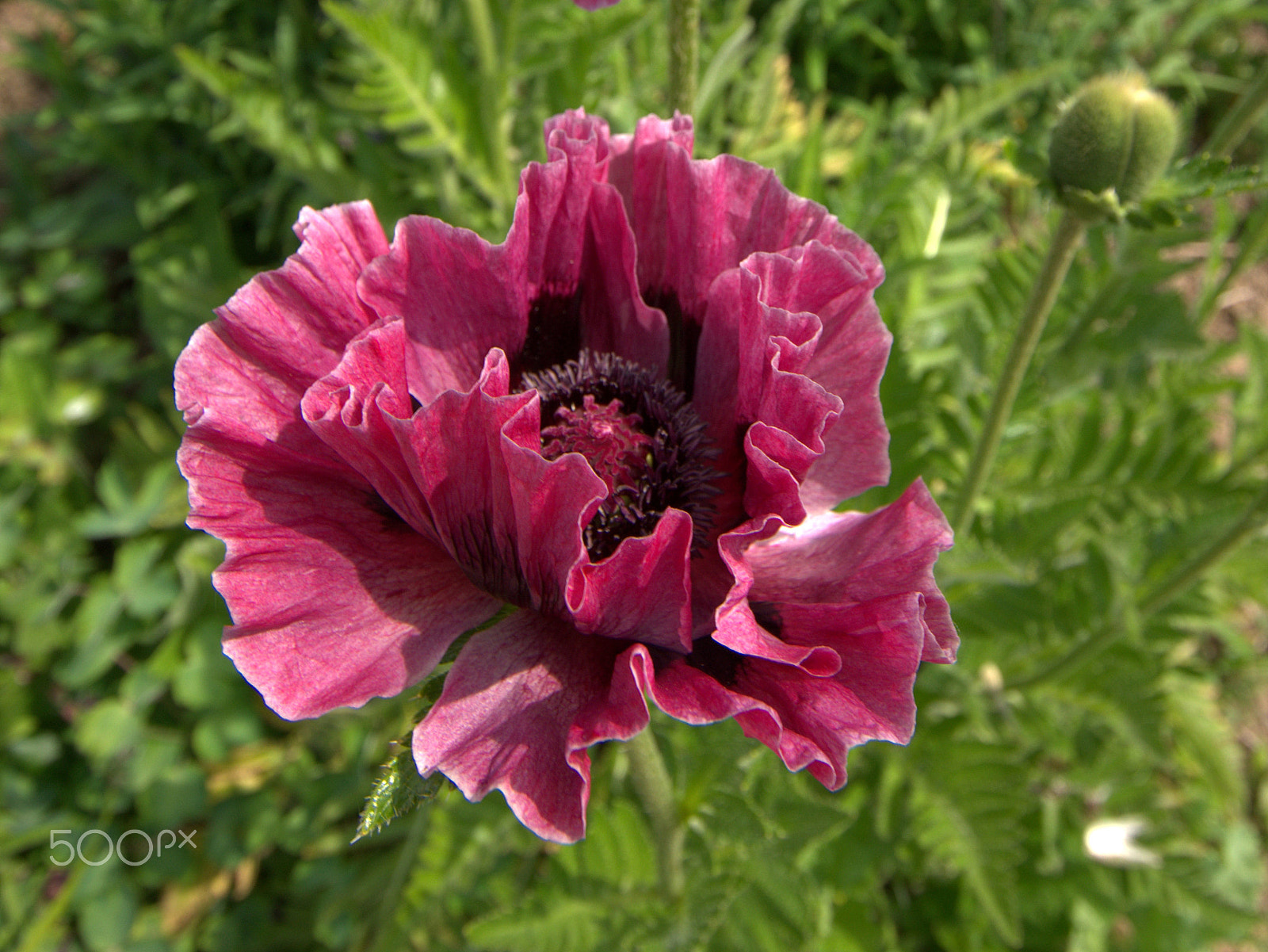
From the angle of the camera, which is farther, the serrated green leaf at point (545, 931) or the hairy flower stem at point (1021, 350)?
the serrated green leaf at point (545, 931)

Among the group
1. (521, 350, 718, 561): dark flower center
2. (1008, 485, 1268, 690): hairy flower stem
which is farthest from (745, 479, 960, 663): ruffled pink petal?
(1008, 485, 1268, 690): hairy flower stem

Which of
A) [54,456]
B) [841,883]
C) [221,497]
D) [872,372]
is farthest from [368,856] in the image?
[872,372]

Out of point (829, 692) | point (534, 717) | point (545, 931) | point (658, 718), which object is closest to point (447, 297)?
point (534, 717)

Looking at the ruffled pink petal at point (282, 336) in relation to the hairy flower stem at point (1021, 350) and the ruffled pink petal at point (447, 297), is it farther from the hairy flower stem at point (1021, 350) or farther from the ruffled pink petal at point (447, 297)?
the hairy flower stem at point (1021, 350)

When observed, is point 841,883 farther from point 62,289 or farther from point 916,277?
point 62,289

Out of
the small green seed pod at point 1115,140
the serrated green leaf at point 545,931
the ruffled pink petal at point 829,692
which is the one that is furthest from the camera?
the serrated green leaf at point 545,931

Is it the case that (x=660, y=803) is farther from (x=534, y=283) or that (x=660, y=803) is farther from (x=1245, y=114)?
(x=1245, y=114)

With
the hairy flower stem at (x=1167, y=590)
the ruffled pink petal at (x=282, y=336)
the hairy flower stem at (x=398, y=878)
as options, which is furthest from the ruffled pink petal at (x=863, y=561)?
the hairy flower stem at (x=398, y=878)
